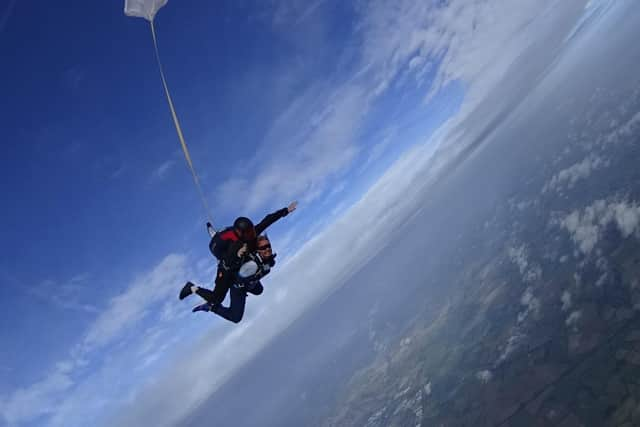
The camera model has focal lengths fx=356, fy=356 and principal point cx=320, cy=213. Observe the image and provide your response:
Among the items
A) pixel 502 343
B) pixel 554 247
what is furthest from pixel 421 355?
pixel 554 247

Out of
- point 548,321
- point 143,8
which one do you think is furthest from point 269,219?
point 548,321

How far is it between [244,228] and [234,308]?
320 centimetres

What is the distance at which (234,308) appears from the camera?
11.0 meters

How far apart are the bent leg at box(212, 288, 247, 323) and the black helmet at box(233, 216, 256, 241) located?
2.35m

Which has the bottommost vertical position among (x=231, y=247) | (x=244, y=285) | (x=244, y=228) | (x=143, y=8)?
(x=244, y=285)

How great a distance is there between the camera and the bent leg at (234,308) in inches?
425

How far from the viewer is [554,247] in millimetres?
129375

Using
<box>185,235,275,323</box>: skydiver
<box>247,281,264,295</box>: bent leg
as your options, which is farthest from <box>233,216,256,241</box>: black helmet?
<box>247,281,264,295</box>: bent leg

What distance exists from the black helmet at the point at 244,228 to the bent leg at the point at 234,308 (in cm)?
235

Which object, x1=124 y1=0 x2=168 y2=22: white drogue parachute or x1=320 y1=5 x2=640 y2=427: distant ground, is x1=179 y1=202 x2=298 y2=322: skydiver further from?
x1=320 y1=5 x2=640 y2=427: distant ground

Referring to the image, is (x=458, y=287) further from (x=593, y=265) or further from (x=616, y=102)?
(x=616, y=102)

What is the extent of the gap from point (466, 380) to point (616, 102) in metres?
173

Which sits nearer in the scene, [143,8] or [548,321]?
[143,8]

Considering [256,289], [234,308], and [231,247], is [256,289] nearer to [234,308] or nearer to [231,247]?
[234,308]
